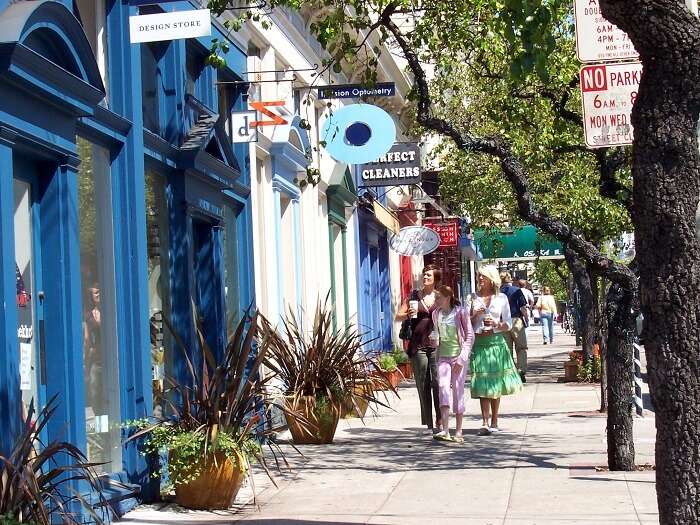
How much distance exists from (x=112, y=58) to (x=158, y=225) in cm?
179

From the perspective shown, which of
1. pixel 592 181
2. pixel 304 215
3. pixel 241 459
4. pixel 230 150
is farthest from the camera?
pixel 592 181

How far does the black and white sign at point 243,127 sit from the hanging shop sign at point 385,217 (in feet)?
34.1

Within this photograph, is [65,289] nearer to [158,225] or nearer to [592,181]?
[158,225]

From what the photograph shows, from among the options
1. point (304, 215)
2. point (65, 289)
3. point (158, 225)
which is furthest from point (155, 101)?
point (304, 215)

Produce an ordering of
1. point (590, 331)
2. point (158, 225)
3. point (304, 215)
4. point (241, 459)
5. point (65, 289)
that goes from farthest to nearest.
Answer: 1. point (590, 331)
2. point (304, 215)
3. point (158, 225)
4. point (241, 459)
5. point (65, 289)

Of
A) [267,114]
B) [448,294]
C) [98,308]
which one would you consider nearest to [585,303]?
[448,294]

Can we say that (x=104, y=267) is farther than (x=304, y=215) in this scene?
No

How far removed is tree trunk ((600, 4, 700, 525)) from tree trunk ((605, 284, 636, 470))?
15.8 feet

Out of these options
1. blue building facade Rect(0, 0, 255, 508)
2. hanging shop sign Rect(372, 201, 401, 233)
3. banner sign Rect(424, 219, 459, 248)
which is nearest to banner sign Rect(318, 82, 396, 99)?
blue building facade Rect(0, 0, 255, 508)

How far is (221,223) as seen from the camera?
1308 centimetres

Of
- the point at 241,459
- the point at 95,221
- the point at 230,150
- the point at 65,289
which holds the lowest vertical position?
the point at 241,459

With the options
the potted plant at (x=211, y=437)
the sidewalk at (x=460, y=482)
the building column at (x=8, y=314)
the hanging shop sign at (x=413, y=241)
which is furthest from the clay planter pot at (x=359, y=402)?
the hanging shop sign at (x=413, y=241)

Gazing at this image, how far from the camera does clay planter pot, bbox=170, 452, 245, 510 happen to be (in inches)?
366

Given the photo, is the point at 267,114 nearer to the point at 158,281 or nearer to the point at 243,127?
the point at 243,127
